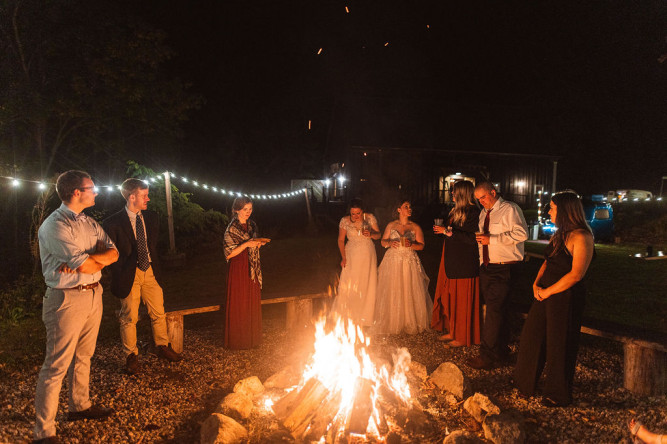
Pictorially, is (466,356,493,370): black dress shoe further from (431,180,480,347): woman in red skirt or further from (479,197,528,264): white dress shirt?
(479,197,528,264): white dress shirt

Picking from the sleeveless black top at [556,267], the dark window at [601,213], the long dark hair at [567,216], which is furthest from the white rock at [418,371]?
the dark window at [601,213]

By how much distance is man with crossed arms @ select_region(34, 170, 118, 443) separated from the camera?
3.20 metres

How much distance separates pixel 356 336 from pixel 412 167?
17.9 metres

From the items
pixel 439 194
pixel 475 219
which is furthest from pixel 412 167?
pixel 475 219

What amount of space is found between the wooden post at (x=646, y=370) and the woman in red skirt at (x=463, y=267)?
64.7 inches

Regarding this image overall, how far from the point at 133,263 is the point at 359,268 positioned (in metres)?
3.09

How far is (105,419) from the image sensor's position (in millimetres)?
3625

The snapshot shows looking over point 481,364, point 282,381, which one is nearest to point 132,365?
point 282,381

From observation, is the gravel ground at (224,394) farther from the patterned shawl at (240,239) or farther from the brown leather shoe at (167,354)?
the patterned shawl at (240,239)

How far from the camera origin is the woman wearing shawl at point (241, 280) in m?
5.14

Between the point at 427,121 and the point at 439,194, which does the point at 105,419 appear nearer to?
the point at 439,194

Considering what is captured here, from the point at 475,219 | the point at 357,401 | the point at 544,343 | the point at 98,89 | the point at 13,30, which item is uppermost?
the point at 13,30

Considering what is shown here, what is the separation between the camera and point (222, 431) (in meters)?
3.12

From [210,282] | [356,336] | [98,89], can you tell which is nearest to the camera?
[356,336]
